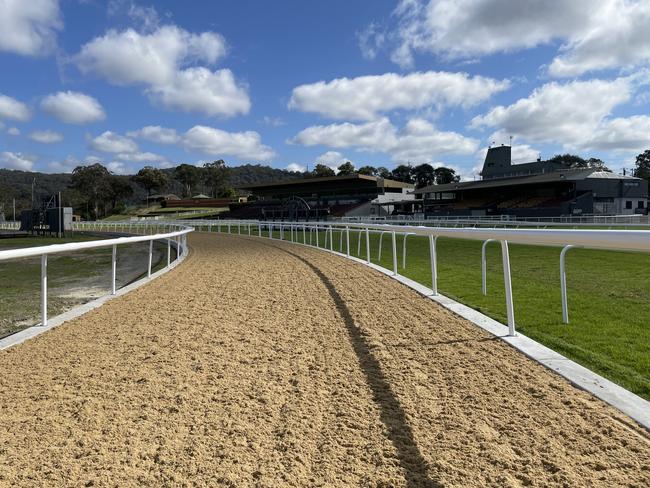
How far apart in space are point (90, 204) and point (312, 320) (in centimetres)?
11826

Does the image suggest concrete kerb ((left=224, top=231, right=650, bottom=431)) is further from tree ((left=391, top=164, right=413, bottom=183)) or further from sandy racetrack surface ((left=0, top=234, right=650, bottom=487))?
tree ((left=391, top=164, right=413, bottom=183))

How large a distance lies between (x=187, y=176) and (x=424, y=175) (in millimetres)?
67279

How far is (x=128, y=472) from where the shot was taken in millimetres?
2121

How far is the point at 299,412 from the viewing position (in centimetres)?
270

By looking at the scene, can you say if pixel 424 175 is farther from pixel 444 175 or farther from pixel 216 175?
pixel 216 175

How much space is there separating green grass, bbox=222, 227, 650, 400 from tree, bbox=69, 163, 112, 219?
109 metres

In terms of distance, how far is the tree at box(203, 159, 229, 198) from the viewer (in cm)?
14162

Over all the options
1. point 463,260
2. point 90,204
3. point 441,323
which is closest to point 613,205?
point 463,260

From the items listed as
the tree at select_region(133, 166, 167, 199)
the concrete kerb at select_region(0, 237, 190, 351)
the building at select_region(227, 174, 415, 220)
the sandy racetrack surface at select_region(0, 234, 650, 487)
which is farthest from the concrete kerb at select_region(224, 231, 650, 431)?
the tree at select_region(133, 166, 167, 199)

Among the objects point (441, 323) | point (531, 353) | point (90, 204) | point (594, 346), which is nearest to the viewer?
point (531, 353)

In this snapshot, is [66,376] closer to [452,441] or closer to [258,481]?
[258,481]

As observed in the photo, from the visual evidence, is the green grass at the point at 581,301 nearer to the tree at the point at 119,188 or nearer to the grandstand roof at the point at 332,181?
the grandstand roof at the point at 332,181

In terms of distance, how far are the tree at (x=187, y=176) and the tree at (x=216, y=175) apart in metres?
2.79

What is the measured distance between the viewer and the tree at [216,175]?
14162 centimetres
